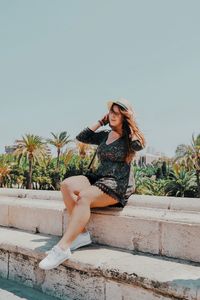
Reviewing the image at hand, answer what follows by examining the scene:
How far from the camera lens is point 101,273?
2717 mm

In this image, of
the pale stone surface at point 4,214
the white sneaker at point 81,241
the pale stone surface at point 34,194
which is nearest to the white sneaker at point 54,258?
the white sneaker at point 81,241

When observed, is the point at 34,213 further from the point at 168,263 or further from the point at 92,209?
the point at 168,263

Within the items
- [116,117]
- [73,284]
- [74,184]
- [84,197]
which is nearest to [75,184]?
[74,184]

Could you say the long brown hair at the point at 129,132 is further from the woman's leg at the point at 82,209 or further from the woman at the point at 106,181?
the woman's leg at the point at 82,209

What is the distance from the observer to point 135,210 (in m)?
3.37

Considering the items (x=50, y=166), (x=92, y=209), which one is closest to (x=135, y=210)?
(x=92, y=209)

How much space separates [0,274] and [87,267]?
1307 mm

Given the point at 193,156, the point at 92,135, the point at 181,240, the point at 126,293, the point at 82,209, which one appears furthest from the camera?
the point at 193,156

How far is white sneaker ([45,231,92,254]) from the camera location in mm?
3193

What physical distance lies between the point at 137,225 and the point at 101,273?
60 centimetres

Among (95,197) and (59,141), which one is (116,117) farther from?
(59,141)

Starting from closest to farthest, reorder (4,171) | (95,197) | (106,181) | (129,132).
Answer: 1. (95,197)
2. (106,181)
3. (129,132)
4. (4,171)

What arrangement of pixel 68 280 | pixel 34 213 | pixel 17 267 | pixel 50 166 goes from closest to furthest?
1. pixel 68 280
2. pixel 17 267
3. pixel 34 213
4. pixel 50 166

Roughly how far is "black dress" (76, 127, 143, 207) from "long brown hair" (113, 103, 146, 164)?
38 mm
